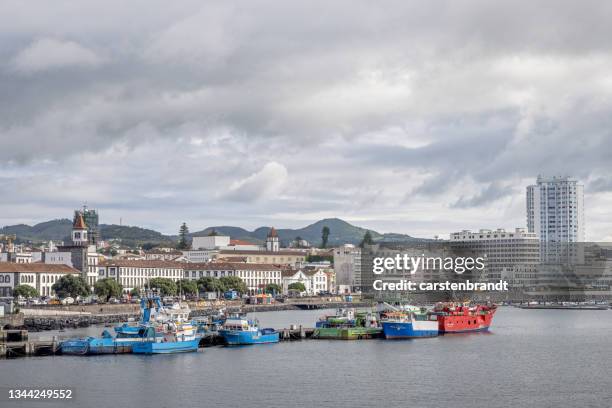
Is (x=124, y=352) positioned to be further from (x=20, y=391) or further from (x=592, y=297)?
(x=592, y=297)

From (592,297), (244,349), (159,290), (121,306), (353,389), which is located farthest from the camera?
(592,297)

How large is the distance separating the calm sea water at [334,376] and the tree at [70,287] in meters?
48.7

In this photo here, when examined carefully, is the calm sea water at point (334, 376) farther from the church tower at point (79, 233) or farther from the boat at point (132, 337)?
the church tower at point (79, 233)

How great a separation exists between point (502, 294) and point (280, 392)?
471ft

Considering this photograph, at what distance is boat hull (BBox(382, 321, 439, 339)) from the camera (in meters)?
67.8

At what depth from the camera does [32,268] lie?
116375 millimetres

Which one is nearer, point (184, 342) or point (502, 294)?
point (184, 342)

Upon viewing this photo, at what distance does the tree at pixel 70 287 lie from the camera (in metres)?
108

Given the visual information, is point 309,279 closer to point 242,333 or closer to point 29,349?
point 242,333

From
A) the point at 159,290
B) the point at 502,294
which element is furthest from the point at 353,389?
the point at 502,294

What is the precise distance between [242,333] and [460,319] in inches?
791

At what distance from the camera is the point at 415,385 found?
149 ft

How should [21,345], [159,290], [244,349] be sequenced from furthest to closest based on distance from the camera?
[159,290] → [244,349] → [21,345]

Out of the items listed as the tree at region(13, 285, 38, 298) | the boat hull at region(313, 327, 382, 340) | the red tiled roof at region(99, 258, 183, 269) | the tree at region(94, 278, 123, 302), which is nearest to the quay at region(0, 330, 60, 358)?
the boat hull at region(313, 327, 382, 340)
